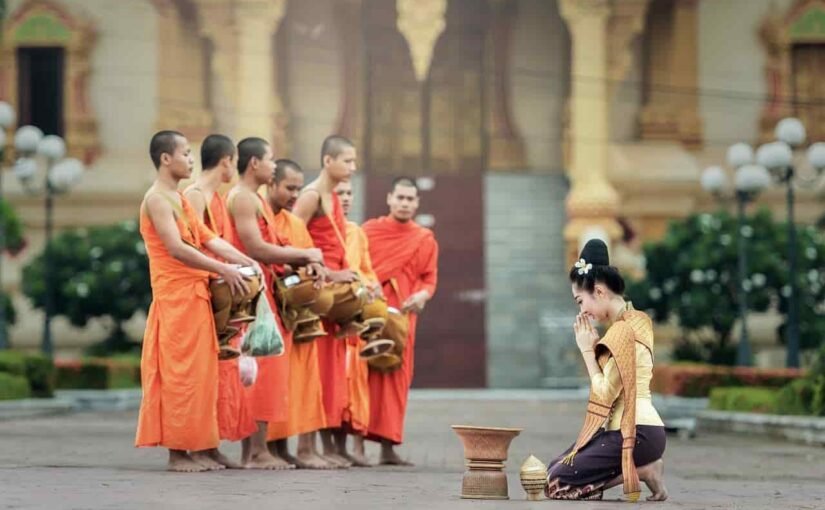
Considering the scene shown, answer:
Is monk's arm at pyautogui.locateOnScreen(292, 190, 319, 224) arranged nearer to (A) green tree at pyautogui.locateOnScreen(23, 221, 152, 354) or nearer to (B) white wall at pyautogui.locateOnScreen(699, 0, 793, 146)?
(A) green tree at pyautogui.locateOnScreen(23, 221, 152, 354)

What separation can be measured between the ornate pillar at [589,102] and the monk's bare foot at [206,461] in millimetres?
18020

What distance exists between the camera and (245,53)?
29.2 meters

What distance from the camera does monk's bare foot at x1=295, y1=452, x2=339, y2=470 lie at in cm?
1154

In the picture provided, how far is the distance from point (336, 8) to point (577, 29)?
13.8 ft

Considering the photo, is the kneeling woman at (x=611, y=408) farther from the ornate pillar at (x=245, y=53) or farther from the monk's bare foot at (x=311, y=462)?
the ornate pillar at (x=245, y=53)

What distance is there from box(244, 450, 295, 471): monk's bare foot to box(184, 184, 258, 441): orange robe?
5.5 inches

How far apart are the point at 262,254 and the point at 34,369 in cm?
1046

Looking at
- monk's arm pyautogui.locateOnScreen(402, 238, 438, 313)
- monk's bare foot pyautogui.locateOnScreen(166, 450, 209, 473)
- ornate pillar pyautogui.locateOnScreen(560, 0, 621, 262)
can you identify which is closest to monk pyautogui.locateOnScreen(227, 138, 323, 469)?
Result: monk's bare foot pyautogui.locateOnScreen(166, 450, 209, 473)

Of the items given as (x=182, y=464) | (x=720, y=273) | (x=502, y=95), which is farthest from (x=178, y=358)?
(x=502, y=95)

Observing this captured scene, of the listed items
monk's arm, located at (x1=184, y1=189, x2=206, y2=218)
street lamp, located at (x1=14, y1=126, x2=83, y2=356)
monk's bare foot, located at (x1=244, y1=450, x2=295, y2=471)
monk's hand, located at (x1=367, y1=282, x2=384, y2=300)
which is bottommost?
monk's bare foot, located at (x1=244, y1=450, x2=295, y2=471)

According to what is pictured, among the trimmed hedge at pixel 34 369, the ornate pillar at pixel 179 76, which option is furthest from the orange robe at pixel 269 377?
the ornate pillar at pixel 179 76

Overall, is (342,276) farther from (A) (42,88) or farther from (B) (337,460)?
(A) (42,88)

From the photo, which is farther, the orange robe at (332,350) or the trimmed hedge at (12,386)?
the trimmed hedge at (12,386)

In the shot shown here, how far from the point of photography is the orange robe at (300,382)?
11609 mm
